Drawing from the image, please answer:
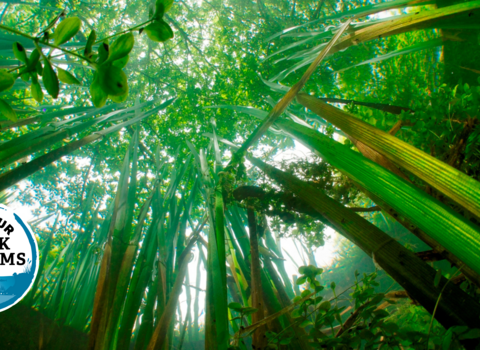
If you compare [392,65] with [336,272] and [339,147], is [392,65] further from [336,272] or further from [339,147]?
[336,272]

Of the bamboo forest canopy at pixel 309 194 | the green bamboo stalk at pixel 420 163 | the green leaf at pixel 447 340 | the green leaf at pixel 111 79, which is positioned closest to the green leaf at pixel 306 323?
the bamboo forest canopy at pixel 309 194

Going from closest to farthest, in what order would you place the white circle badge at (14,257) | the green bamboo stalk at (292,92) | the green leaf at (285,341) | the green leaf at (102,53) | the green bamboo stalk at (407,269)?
the green leaf at (102,53), the green bamboo stalk at (407,269), the green leaf at (285,341), the green bamboo stalk at (292,92), the white circle badge at (14,257)

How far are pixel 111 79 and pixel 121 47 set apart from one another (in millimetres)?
43

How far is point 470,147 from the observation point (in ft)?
1.85

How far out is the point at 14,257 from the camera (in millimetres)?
973

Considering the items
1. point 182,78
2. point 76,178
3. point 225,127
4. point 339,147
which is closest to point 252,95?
point 225,127

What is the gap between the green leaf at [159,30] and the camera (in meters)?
0.36

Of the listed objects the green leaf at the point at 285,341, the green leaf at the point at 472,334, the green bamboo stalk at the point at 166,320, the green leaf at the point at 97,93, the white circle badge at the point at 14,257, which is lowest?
the green leaf at the point at 472,334

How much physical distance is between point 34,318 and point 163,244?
0.97 metres

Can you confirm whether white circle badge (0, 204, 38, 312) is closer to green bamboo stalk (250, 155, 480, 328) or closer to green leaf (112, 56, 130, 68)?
green leaf (112, 56, 130, 68)

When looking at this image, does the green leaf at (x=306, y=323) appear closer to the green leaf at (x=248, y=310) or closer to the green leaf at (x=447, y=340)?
the green leaf at (x=248, y=310)

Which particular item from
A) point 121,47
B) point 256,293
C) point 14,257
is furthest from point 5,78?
point 14,257

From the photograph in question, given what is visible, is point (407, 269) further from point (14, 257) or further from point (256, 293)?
point (14, 257)

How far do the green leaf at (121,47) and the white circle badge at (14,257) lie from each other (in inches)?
36.7
